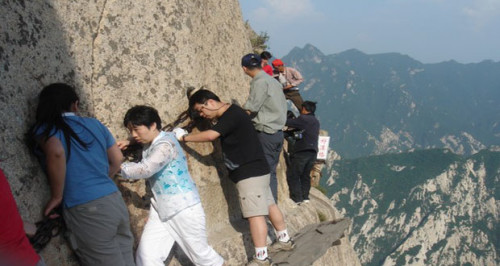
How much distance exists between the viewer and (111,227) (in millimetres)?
3891

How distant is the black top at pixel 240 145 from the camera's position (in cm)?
Answer: 521

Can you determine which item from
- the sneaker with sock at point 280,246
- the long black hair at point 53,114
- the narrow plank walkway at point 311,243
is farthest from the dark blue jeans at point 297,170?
the long black hair at point 53,114

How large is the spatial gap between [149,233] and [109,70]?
2038 mm

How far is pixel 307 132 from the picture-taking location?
9.41m

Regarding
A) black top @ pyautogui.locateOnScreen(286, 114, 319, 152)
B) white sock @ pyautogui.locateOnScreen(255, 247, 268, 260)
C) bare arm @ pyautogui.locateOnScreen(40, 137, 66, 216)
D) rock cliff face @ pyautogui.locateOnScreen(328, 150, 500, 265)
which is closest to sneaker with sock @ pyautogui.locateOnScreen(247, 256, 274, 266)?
white sock @ pyautogui.locateOnScreen(255, 247, 268, 260)

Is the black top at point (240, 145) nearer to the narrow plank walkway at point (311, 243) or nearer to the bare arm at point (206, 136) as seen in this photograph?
the bare arm at point (206, 136)

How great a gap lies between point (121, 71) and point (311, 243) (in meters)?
4.01

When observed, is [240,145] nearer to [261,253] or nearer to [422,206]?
[261,253]

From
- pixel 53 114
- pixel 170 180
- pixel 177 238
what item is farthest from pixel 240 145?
pixel 53 114

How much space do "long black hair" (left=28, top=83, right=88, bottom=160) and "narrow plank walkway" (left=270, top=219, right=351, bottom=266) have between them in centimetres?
349

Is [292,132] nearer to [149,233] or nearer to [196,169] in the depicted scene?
[196,169]

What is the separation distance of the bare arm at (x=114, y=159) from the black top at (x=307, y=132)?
5.72m

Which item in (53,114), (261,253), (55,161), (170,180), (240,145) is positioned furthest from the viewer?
(261,253)

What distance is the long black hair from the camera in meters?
3.67
